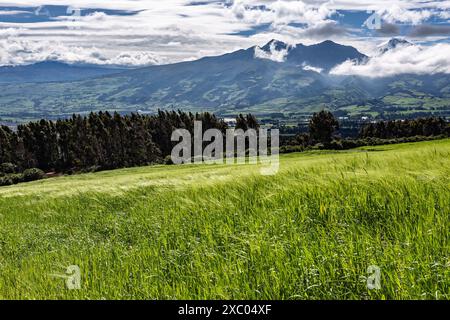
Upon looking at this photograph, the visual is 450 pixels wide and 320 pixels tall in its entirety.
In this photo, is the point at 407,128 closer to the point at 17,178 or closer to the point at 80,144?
the point at 80,144

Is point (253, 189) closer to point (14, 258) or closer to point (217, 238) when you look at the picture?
point (217, 238)

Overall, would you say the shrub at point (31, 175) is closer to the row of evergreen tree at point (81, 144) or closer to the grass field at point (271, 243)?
the row of evergreen tree at point (81, 144)

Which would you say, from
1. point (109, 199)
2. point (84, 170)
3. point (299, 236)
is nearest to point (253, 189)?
point (299, 236)

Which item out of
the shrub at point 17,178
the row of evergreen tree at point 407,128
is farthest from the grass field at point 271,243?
the row of evergreen tree at point 407,128

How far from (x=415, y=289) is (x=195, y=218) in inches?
185

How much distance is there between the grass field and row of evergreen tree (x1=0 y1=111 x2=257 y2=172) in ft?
368

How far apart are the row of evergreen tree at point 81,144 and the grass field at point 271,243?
112 m

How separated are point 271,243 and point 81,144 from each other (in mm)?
125013

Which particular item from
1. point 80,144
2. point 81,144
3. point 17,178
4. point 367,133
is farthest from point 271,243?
point 367,133

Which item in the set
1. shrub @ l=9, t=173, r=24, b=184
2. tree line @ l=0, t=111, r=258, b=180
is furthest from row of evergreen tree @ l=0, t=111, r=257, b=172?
Answer: shrub @ l=9, t=173, r=24, b=184

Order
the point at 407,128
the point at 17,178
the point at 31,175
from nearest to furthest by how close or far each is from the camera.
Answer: the point at 31,175, the point at 17,178, the point at 407,128

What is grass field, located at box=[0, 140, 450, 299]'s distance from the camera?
15.4ft

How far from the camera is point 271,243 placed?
19.1 ft

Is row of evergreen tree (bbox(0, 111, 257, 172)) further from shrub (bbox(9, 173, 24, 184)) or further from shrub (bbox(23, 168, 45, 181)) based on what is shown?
shrub (bbox(9, 173, 24, 184))
